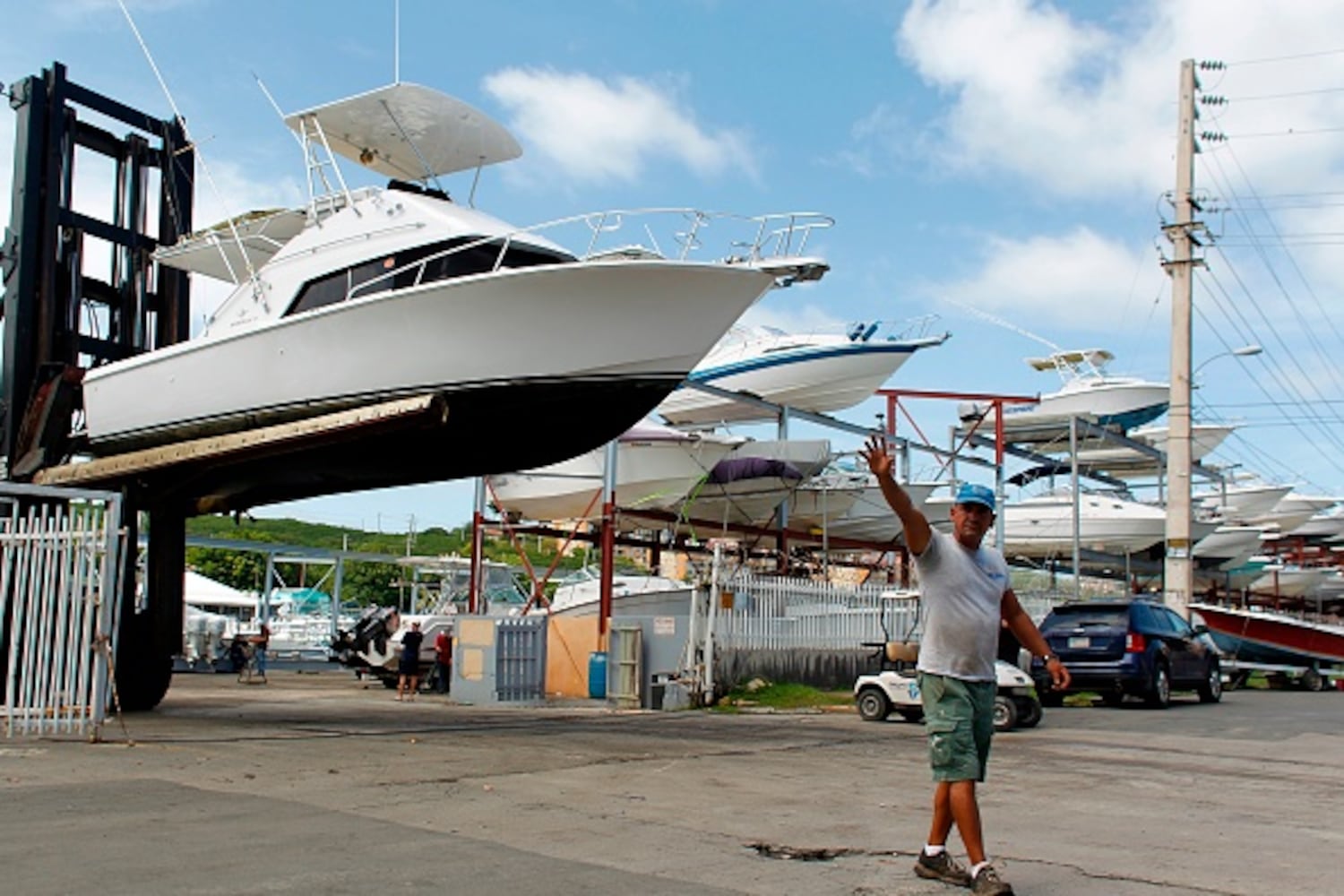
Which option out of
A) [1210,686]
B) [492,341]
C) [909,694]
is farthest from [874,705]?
[1210,686]

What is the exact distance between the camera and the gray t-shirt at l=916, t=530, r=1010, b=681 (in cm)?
498

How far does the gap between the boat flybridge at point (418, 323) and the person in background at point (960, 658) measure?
19.6 feet

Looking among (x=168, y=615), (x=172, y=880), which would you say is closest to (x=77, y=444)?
(x=168, y=615)

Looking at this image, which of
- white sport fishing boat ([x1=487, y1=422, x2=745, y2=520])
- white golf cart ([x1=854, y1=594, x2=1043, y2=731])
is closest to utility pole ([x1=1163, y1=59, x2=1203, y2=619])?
white golf cart ([x1=854, y1=594, x2=1043, y2=731])

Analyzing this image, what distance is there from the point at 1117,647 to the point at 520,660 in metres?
8.63

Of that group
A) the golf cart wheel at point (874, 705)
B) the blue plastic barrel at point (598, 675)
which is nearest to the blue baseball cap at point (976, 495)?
the golf cart wheel at point (874, 705)

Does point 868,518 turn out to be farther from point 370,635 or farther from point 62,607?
point 62,607

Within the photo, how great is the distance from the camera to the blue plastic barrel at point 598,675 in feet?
59.2

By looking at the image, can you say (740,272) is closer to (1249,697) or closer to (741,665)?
(741,665)

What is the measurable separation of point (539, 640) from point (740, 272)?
9706 mm

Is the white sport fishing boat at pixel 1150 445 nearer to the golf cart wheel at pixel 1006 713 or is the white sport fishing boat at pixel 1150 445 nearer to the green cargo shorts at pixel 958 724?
the golf cart wheel at pixel 1006 713

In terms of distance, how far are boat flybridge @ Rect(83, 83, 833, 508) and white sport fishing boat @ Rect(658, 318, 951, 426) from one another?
16600mm

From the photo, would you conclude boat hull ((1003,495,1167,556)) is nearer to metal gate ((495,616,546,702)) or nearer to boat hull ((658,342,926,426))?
boat hull ((658,342,926,426))

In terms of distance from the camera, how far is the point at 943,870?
4930 millimetres
